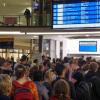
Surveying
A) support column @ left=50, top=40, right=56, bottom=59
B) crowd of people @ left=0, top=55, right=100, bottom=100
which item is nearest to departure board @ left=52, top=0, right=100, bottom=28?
crowd of people @ left=0, top=55, right=100, bottom=100

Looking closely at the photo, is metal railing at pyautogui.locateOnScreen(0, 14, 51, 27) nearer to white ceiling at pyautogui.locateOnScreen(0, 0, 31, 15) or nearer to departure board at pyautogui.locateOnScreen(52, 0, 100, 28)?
departure board at pyautogui.locateOnScreen(52, 0, 100, 28)

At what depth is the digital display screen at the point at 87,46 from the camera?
1112 inches

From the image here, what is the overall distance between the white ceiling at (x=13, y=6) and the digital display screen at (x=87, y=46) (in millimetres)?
5561

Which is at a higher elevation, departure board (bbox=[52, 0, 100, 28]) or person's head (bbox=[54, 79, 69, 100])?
departure board (bbox=[52, 0, 100, 28])

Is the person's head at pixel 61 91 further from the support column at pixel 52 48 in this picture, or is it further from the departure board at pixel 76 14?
the support column at pixel 52 48

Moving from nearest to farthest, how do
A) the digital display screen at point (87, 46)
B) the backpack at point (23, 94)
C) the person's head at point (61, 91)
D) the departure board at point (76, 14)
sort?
1. the person's head at point (61, 91)
2. the backpack at point (23, 94)
3. the departure board at point (76, 14)
4. the digital display screen at point (87, 46)

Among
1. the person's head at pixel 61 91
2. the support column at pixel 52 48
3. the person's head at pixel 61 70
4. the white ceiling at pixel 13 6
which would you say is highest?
the white ceiling at pixel 13 6

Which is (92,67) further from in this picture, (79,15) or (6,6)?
(6,6)

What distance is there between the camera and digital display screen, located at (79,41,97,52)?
28.2 metres

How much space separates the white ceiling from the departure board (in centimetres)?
1680

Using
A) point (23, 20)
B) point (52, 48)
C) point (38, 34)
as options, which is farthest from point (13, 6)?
point (38, 34)

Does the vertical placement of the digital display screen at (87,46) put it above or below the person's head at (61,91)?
above

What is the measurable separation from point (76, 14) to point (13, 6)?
1944 centimetres

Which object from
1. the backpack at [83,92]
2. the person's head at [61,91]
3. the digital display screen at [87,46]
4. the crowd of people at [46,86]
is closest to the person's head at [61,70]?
the crowd of people at [46,86]
